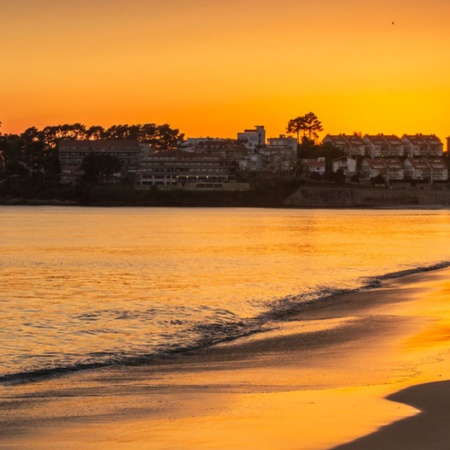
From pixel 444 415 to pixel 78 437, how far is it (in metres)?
4.35

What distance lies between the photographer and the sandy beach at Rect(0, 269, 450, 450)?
10188 mm

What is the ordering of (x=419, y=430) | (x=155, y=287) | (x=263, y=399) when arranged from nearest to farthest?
(x=419, y=430) → (x=263, y=399) → (x=155, y=287)

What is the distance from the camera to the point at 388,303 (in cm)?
2648

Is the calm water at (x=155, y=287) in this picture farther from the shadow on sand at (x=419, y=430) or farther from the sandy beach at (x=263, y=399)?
the shadow on sand at (x=419, y=430)

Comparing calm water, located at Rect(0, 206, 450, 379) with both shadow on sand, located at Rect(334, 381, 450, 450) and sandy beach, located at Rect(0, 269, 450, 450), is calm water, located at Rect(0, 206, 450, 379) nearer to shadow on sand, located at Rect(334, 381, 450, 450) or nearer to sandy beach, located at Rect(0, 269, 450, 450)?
sandy beach, located at Rect(0, 269, 450, 450)

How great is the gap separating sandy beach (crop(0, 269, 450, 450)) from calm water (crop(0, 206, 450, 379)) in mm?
2221

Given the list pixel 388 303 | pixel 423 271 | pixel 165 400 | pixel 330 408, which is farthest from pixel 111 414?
pixel 423 271

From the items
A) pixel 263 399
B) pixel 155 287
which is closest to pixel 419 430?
pixel 263 399

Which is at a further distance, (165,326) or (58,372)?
(165,326)

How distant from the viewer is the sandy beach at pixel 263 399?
33.4ft

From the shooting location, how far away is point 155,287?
34438mm

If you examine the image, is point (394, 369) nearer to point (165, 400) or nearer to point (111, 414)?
point (165, 400)

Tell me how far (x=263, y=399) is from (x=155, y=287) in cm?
2215

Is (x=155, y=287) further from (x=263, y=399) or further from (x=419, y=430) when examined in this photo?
(x=419, y=430)
